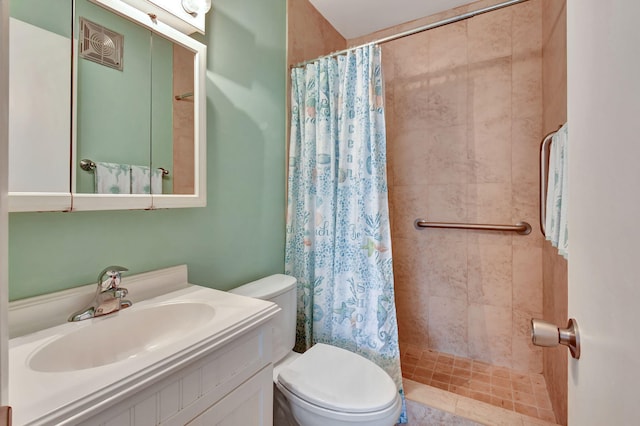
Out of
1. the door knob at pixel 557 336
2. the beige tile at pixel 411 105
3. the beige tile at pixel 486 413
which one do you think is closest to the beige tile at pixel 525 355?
the beige tile at pixel 486 413

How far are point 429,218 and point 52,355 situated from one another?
2112 millimetres

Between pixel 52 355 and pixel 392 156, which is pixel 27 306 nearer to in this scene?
pixel 52 355

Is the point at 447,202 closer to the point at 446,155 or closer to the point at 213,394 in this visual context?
the point at 446,155

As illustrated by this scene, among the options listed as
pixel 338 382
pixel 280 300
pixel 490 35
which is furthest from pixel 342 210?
pixel 490 35

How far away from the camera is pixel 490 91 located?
1.95 meters

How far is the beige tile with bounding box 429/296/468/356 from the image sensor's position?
6.80 ft

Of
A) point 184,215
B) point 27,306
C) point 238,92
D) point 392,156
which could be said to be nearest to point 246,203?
point 184,215

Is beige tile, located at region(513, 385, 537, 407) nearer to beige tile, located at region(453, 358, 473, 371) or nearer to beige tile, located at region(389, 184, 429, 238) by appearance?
beige tile, located at region(453, 358, 473, 371)

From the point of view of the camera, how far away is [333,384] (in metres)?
1.14

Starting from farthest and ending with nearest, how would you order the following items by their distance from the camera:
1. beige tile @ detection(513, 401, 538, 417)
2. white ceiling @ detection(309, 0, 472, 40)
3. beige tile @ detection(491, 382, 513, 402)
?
1. white ceiling @ detection(309, 0, 472, 40)
2. beige tile @ detection(491, 382, 513, 402)
3. beige tile @ detection(513, 401, 538, 417)

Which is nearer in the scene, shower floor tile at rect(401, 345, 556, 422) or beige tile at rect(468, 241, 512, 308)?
shower floor tile at rect(401, 345, 556, 422)

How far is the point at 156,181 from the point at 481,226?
6.36ft

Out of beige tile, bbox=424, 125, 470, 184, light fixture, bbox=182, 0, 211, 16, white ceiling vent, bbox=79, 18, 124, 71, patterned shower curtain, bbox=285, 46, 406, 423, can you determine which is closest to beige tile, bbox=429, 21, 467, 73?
beige tile, bbox=424, 125, 470, 184

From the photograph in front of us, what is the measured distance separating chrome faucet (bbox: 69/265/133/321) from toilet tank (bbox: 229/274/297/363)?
1.63 ft
